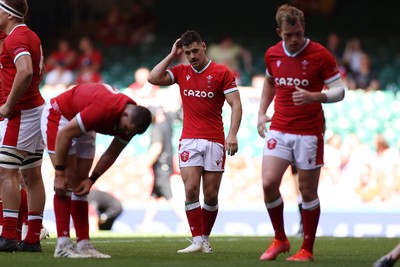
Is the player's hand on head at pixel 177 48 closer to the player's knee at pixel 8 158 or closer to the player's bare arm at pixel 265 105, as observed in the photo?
the player's bare arm at pixel 265 105

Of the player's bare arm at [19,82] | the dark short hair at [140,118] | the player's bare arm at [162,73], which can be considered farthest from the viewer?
the player's bare arm at [162,73]

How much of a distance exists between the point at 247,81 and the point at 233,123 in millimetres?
11927

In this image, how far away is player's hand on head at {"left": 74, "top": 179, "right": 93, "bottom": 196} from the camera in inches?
326

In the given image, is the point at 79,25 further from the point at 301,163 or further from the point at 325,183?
the point at 301,163

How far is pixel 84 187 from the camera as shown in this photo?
8.30 meters

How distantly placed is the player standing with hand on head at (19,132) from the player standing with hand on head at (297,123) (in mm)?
2281

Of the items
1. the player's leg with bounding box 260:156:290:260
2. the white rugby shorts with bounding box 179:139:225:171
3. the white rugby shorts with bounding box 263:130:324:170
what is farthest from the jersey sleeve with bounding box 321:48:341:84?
the white rugby shorts with bounding box 179:139:225:171

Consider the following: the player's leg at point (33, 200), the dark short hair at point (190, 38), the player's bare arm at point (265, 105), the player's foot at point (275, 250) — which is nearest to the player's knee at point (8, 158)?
the player's leg at point (33, 200)

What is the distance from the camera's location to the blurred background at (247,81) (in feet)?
55.9

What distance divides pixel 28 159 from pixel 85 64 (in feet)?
39.1

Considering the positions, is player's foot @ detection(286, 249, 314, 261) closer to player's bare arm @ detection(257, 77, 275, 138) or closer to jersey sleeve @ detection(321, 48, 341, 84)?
player's bare arm @ detection(257, 77, 275, 138)

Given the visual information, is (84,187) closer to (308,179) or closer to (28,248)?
(28,248)

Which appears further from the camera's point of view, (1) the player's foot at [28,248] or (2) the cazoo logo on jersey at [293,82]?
(1) the player's foot at [28,248]

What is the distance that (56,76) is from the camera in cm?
2131
